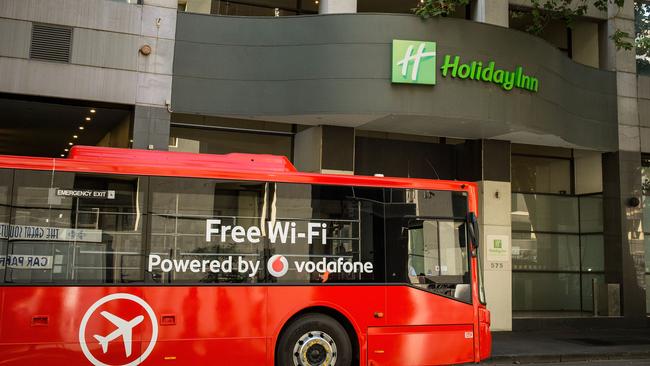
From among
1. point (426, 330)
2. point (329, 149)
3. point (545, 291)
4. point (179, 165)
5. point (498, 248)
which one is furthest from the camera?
point (545, 291)

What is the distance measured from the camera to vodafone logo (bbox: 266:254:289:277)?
8977 millimetres

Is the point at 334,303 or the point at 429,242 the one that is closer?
the point at 334,303

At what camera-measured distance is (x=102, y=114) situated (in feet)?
49.9

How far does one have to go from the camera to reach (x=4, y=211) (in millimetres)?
8055

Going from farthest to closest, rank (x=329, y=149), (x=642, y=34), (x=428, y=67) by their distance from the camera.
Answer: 1. (x=642, y=34)
2. (x=329, y=149)
3. (x=428, y=67)

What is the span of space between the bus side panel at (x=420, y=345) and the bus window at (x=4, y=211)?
528 cm

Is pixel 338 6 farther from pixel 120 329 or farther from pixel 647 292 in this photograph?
pixel 647 292

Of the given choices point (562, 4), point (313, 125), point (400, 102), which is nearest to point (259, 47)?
point (313, 125)

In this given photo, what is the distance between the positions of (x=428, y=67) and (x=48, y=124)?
10251 mm

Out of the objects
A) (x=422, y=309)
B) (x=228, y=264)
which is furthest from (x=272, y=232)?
(x=422, y=309)

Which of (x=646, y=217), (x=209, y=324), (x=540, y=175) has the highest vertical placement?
(x=540, y=175)

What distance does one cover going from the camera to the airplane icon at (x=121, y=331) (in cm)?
823

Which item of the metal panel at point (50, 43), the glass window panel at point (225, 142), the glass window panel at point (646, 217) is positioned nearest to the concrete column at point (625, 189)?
the glass window panel at point (646, 217)

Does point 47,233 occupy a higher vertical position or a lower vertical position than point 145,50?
lower
